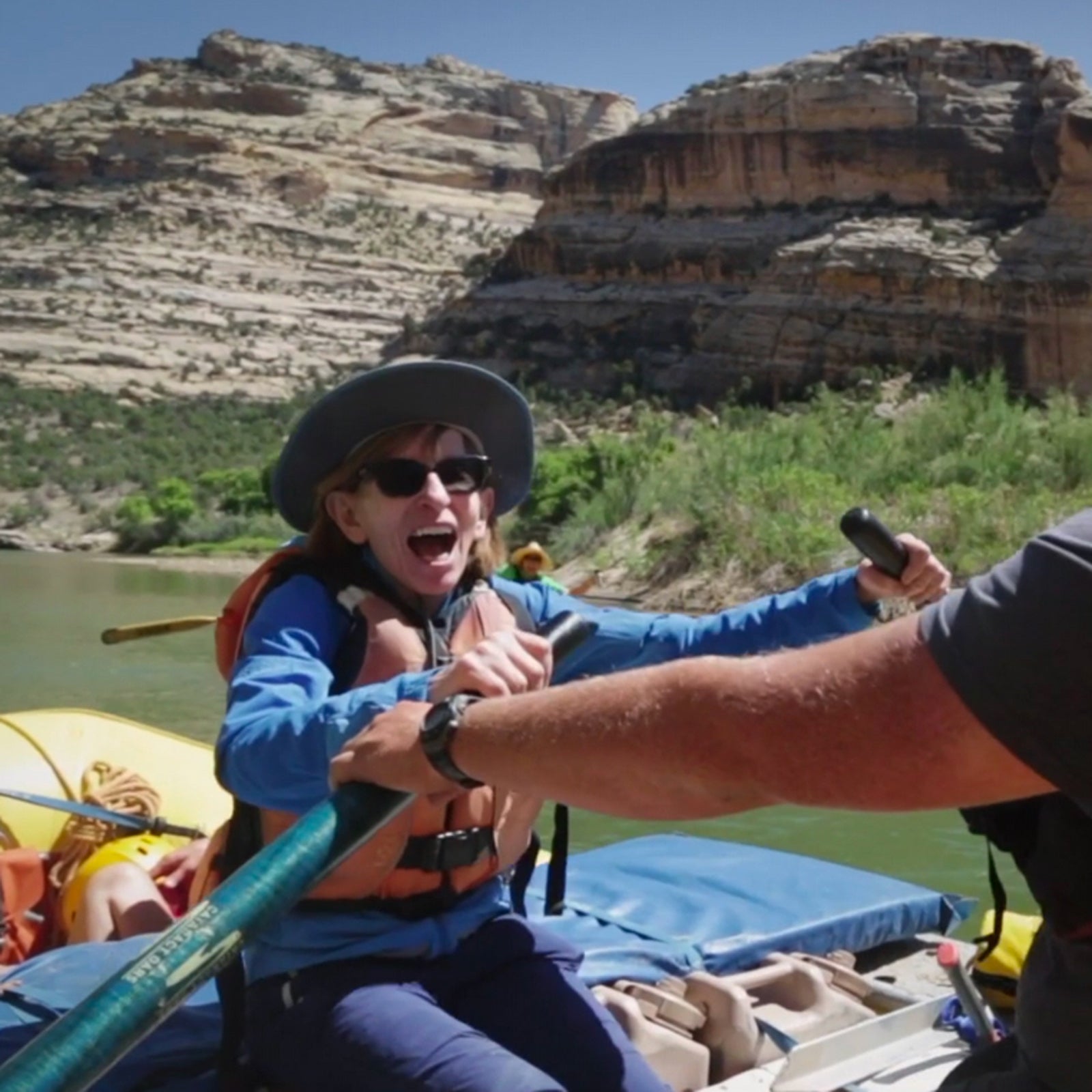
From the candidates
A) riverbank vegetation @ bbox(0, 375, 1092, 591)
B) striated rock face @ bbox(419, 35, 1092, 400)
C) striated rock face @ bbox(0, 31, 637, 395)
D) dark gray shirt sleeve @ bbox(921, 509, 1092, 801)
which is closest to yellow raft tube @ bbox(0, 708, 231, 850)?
dark gray shirt sleeve @ bbox(921, 509, 1092, 801)

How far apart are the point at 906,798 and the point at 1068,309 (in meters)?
37.0

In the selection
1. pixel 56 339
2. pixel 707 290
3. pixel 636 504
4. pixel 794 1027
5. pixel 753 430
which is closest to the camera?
pixel 794 1027

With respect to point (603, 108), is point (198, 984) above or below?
below

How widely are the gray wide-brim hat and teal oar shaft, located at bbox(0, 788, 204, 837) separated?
1.35m

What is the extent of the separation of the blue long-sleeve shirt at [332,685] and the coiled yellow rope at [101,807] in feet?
5.19

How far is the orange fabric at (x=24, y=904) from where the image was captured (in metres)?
3.03

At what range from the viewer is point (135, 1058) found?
6.79 feet

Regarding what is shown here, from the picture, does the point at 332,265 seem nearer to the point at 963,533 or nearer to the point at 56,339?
the point at 56,339

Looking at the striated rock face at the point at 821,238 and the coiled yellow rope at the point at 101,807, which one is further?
the striated rock face at the point at 821,238

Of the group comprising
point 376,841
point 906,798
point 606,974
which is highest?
point 906,798

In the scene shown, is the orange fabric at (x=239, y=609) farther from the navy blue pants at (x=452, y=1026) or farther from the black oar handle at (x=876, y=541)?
the black oar handle at (x=876, y=541)

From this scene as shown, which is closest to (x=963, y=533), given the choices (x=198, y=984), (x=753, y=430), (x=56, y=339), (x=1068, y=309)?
(x=753, y=430)

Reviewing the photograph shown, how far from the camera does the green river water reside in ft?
23.1

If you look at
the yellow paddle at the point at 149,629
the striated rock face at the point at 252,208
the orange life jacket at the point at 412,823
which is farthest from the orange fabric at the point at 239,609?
the striated rock face at the point at 252,208
